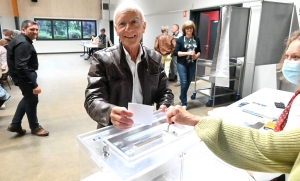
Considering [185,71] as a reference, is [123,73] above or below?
above

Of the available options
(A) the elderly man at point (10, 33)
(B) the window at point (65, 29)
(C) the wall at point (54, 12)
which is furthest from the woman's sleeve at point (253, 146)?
(B) the window at point (65, 29)

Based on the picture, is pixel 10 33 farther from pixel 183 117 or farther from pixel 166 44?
pixel 183 117

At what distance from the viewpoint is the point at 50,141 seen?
266cm

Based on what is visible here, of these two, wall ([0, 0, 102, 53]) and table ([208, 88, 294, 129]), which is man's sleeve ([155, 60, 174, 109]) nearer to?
table ([208, 88, 294, 129])

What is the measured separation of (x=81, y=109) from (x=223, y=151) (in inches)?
137

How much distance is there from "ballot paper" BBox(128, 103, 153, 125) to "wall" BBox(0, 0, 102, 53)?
1139 centimetres

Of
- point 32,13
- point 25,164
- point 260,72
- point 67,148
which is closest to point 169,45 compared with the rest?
point 260,72

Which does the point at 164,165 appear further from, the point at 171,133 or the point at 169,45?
the point at 169,45

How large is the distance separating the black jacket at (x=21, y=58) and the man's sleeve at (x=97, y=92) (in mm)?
1669

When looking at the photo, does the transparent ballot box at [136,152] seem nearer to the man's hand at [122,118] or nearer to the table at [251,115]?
the man's hand at [122,118]

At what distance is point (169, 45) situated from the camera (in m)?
5.22

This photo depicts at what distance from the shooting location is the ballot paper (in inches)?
36.7

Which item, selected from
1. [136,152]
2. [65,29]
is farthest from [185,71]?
[65,29]

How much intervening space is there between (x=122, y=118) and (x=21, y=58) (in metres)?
2.02
